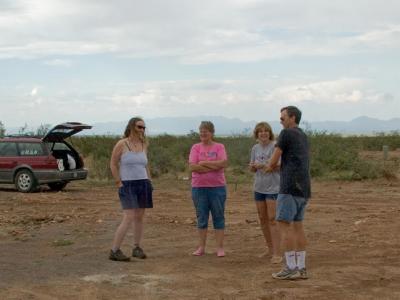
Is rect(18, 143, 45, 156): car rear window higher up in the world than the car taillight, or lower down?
higher up

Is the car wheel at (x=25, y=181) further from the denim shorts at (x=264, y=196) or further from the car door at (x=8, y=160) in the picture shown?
the denim shorts at (x=264, y=196)

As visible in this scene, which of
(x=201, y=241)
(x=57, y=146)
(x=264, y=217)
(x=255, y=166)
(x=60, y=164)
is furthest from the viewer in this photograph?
(x=57, y=146)

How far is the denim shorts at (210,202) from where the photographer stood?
8438 millimetres

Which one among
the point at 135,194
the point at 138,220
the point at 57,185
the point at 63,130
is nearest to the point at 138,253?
the point at 138,220

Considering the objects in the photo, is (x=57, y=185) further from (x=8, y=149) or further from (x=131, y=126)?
(x=131, y=126)

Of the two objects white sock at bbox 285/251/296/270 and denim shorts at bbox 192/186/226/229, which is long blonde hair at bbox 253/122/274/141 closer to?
denim shorts at bbox 192/186/226/229

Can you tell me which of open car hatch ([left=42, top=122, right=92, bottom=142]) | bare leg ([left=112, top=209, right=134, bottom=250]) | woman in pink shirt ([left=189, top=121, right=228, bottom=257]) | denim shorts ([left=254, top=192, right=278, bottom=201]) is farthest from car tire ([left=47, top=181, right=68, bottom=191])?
denim shorts ([left=254, top=192, right=278, bottom=201])

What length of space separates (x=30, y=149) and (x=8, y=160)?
669mm

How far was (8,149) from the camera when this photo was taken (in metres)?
17.8

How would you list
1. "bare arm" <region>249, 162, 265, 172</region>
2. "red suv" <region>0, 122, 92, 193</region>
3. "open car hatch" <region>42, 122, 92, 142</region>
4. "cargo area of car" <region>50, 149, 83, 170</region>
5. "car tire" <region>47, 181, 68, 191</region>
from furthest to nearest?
1. "car tire" <region>47, 181, 68, 191</region>
2. "cargo area of car" <region>50, 149, 83, 170</region>
3. "red suv" <region>0, 122, 92, 193</region>
4. "open car hatch" <region>42, 122, 92, 142</region>
5. "bare arm" <region>249, 162, 265, 172</region>

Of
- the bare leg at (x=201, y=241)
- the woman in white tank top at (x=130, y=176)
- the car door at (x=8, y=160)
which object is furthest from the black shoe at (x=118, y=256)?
the car door at (x=8, y=160)

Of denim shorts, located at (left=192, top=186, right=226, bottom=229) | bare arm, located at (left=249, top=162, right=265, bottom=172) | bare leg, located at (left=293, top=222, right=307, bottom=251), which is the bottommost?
bare leg, located at (left=293, top=222, right=307, bottom=251)

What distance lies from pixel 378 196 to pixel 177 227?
7343 mm

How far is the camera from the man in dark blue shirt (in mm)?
7039
